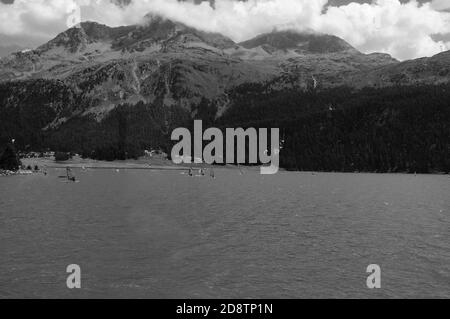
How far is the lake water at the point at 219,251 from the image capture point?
49.8 meters

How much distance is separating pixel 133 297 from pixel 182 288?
5.03m

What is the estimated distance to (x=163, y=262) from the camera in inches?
2340

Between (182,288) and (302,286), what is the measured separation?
39.0 feet

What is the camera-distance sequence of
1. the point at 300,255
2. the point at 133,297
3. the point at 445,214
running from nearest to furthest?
the point at 133,297 → the point at 300,255 → the point at 445,214

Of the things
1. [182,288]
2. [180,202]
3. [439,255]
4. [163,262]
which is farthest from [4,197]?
[439,255]

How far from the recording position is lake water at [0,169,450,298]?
49750 mm

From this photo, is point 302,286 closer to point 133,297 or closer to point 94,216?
point 133,297

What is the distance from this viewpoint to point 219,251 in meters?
65.9

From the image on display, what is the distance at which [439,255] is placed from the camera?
65875mm

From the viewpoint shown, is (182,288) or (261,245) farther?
(261,245)

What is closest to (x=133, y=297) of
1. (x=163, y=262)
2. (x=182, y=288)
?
(x=182, y=288)
